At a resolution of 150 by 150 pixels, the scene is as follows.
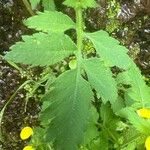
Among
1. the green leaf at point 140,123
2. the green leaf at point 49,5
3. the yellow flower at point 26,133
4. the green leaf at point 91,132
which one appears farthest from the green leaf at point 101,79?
the yellow flower at point 26,133

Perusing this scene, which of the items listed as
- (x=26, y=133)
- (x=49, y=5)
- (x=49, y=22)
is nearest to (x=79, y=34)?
(x=49, y=22)

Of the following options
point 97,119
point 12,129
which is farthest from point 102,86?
point 12,129

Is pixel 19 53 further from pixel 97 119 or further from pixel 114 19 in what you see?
pixel 114 19

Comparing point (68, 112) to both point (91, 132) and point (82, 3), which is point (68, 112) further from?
point (82, 3)

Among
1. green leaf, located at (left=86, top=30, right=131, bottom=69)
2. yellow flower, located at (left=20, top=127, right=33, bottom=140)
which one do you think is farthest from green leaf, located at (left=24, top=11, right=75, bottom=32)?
yellow flower, located at (left=20, top=127, right=33, bottom=140)

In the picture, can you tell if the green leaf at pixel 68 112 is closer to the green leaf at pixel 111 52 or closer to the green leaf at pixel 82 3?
the green leaf at pixel 111 52

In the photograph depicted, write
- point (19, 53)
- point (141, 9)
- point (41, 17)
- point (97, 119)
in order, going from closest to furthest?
1. point (19, 53)
2. point (41, 17)
3. point (97, 119)
4. point (141, 9)
